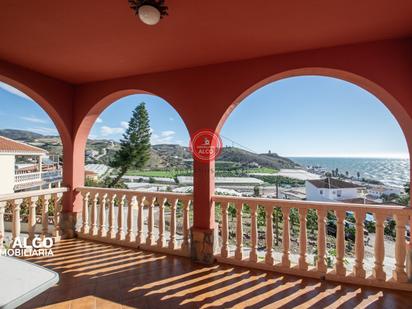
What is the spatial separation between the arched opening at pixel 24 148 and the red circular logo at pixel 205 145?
8.48 feet

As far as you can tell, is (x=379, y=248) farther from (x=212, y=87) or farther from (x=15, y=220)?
(x=15, y=220)

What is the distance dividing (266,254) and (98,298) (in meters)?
1.77

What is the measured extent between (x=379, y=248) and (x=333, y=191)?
0.67m

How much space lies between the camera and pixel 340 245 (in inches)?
90.0

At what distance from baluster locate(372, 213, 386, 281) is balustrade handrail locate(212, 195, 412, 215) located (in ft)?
0.27

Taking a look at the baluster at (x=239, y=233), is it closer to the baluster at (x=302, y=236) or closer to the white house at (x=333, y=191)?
the baluster at (x=302, y=236)

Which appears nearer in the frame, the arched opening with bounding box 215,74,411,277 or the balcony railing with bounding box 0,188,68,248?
the arched opening with bounding box 215,74,411,277

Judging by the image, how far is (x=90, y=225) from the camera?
3578mm

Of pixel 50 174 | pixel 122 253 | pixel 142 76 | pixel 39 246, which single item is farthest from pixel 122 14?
pixel 50 174

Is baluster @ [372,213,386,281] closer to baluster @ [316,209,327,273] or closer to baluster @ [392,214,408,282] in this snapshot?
baluster @ [392,214,408,282]

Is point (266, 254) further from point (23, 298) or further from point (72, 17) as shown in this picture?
point (72, 17)

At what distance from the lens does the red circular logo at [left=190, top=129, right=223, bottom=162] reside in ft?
9.02

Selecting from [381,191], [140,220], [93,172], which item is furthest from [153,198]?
[381,191]

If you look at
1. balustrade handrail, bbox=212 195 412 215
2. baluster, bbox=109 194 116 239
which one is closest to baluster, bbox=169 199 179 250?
balustrade handrail, bbox=212 195 412 215
